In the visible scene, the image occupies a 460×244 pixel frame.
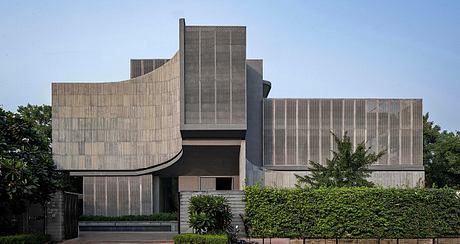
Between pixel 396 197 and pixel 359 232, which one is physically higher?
pixel 396 197

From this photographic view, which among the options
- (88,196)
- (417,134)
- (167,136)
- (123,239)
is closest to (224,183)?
(167,136)

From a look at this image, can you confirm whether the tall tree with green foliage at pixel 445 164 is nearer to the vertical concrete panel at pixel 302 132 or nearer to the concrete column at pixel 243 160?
the vertical concrete panel at pixel 302 132

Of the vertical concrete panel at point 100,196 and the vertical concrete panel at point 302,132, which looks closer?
the vertical concrete panel at point 100,196

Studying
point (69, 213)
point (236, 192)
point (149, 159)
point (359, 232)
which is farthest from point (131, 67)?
point (359, 232)

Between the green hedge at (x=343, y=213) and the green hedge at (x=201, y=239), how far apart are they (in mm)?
3860

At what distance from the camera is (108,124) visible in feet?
142

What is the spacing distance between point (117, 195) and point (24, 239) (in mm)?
20242

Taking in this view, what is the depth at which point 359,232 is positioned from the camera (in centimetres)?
2500

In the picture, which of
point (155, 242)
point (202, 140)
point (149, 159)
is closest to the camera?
point (155, 242)

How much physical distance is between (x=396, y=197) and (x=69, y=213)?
679 inches

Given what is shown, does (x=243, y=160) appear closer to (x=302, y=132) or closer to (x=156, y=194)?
(x=302, y=132)

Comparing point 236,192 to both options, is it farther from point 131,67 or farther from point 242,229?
point 131,67

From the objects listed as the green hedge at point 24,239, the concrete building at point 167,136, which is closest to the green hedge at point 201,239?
the green hedge at point 24,239

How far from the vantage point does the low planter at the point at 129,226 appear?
130 feet
